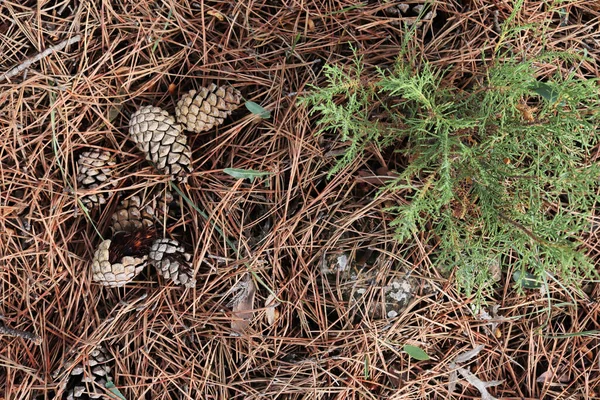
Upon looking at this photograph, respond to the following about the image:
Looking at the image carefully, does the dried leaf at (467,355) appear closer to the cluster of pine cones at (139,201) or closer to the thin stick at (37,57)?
the cluster of pine cones at (139,201)

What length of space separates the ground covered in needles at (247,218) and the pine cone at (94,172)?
33mm

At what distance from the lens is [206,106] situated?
191 cm

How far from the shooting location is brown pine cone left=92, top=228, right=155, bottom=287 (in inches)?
73.4

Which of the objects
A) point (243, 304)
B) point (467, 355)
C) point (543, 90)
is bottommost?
point (467, 355)

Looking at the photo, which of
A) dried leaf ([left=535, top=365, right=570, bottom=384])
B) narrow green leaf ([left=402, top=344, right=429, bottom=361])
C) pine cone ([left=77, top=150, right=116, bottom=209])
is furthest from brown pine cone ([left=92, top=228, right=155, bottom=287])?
dried leaf ([left=535, top=365, right=570, bottom=384])

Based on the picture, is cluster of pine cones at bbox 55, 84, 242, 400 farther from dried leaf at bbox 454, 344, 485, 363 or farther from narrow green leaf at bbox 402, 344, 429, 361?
dried leaf at bbox 454, 344, 485, 363

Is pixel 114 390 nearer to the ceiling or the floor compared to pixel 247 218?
nearer to the floor

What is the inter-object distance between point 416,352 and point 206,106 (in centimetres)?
119

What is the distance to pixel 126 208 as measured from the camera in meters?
1.97

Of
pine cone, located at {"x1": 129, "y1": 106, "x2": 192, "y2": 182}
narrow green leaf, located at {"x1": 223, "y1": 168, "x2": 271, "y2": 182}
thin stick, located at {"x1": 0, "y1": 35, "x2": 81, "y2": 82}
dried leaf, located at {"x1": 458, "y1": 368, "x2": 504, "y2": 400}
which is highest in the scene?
thin stick, located at {"x1": 0, "y1": 35, "x2": 81, "y2": 82}

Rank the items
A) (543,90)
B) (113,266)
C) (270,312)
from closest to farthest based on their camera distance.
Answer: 1. (543,90)
2. (113,266)
3. (270,312)

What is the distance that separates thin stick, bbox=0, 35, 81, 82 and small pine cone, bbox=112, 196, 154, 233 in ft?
1.99

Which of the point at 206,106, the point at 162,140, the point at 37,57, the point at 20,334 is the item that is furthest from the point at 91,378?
the point at 37,57

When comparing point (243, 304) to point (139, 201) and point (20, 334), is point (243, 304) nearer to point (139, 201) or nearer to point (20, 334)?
point (139, 201)
